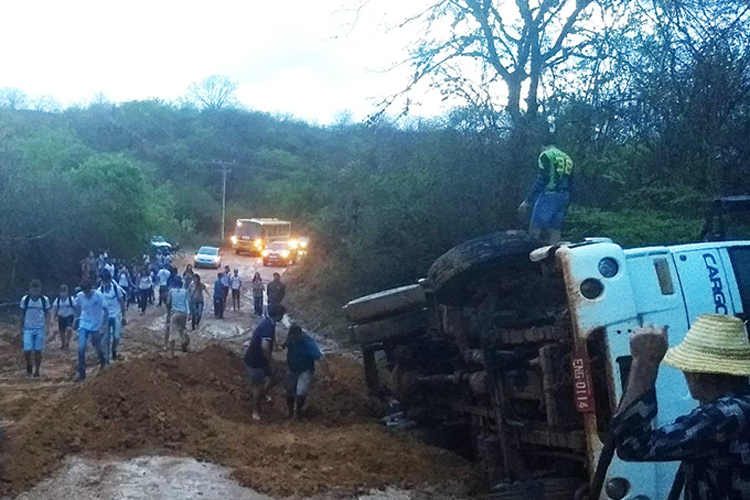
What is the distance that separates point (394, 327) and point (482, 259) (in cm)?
185

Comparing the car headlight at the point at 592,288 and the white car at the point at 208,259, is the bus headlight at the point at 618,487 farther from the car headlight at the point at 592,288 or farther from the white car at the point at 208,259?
the white car at the point at 208,259

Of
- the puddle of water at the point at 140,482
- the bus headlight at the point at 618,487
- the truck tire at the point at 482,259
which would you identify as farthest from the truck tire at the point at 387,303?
the bus headlight at the point at 618,487

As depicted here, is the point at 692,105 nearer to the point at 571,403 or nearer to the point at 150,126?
the point at 571,403

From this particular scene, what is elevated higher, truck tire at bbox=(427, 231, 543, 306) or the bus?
truck tire at bbox=(427, 231, 543, 306)

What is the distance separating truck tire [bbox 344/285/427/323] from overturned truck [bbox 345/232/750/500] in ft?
0.04

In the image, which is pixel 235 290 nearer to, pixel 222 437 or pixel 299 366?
pixel 299 366

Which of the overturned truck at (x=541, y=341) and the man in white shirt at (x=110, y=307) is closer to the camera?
the overturned truck at (x=541, y=341)

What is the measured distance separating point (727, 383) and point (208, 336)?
20.8m

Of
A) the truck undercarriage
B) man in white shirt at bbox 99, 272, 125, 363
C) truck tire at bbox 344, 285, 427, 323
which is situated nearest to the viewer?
the truck undercarriage

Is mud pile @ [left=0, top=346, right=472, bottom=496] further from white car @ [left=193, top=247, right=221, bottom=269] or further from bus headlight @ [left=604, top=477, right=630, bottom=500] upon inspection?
white car @ [left=193, top=247, right=221, bottom=269]

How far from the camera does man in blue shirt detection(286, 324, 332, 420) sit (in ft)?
36.7

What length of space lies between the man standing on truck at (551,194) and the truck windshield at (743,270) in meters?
2.40

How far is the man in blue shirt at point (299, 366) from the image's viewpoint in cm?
1120

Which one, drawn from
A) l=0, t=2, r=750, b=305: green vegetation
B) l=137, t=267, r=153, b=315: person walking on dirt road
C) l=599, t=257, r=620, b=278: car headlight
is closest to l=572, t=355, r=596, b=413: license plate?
l=599, t=257, r=620, b=278: car headlight
